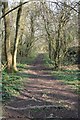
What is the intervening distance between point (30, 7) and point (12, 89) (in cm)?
1183

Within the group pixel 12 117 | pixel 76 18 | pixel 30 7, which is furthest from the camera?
pixel 30 7

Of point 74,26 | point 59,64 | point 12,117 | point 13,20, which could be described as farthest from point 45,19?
point 12,117

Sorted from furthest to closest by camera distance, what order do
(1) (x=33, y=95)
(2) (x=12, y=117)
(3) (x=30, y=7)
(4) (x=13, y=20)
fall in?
(4) (x=13, y=20) < (3) (x=30, y=7) < (1) (x=33, y=95) < (2) (x=12, y=117)

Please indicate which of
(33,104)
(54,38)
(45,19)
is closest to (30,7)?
(45,19)

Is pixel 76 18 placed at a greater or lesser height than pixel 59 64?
greater

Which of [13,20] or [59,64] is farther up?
[13,20]

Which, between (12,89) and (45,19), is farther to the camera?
(45,19)

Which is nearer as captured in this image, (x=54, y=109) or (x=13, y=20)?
(x=54, y=109)

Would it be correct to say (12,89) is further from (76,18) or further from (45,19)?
(45,19)

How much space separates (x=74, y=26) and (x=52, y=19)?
167cm

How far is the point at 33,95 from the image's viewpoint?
32.5 ft

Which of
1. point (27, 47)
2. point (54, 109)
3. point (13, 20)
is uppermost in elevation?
point (13, 20)

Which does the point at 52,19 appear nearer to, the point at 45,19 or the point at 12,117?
the point at 45,19

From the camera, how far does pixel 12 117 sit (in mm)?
6660
